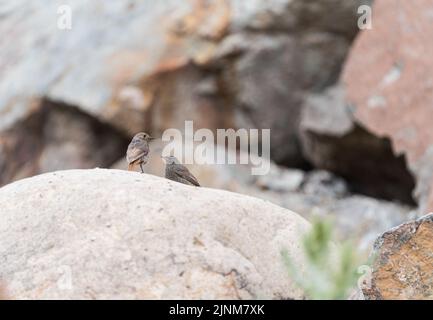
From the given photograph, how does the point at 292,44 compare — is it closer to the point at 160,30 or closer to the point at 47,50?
the point at 160,30

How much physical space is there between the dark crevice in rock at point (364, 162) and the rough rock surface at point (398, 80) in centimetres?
34

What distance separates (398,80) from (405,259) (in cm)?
569

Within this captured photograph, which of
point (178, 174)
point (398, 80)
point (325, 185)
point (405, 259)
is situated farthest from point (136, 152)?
point (325, 185)

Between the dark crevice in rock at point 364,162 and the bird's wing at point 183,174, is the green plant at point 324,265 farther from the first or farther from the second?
the dark crevice in rock at point 364,162

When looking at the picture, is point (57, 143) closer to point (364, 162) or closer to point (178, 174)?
point (364, 162)

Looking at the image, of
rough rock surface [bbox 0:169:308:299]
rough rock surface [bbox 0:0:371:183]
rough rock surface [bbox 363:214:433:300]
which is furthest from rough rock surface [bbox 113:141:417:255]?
rough rock surface [bbox 0:169:308:299]

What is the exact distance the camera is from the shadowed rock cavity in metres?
13.9

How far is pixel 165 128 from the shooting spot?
1363 cm

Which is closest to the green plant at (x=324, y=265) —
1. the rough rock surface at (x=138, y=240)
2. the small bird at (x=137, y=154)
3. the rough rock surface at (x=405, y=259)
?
the rough rock surface at (x=138, y=240)

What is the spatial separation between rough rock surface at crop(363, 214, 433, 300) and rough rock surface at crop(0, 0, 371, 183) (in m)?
7.25

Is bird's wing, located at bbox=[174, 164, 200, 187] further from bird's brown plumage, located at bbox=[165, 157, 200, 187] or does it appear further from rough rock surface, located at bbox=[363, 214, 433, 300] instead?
rough rock surface, located at bbox=[363, 214, 433, 300]

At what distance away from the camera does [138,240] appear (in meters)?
5.46

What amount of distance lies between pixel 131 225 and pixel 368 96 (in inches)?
283
